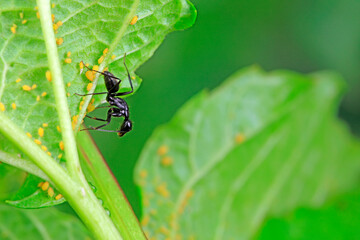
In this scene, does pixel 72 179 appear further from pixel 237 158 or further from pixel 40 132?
pixel 237 158

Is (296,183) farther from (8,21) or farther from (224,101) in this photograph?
(8,21)

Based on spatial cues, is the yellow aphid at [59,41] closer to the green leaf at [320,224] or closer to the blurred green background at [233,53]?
the green leaf at [320,224]

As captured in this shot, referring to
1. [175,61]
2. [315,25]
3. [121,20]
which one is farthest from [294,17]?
[121,20]

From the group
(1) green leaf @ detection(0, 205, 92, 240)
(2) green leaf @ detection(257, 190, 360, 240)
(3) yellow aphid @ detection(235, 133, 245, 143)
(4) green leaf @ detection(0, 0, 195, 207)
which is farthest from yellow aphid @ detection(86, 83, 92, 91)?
(2) green leaf @ detection(257, 190, 360, 240)

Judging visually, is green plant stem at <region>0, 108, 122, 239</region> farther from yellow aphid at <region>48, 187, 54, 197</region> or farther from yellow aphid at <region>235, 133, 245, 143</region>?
yellow aphid at <region>235, 133, 245, 143</region>

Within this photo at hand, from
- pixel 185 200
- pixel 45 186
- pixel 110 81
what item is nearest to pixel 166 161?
pixel 185 200

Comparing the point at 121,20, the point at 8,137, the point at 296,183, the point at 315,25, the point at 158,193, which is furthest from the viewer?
the point at 315,25
